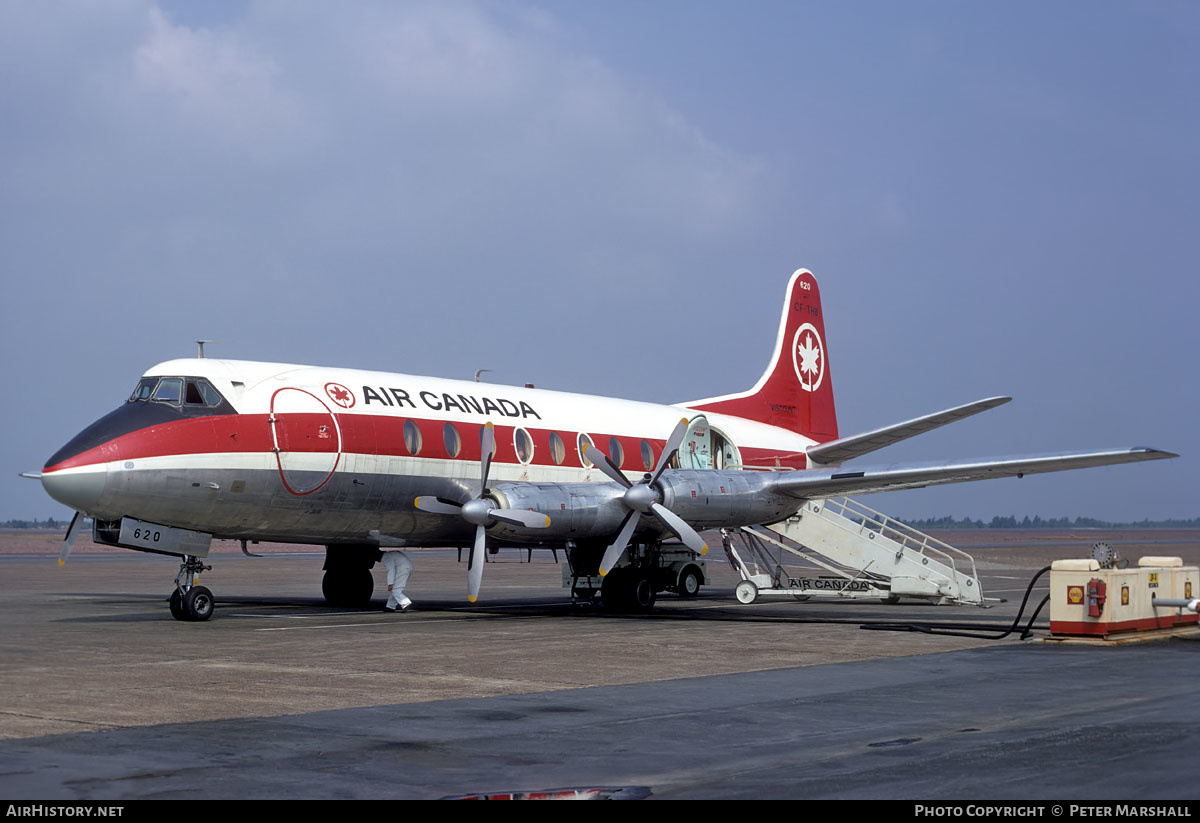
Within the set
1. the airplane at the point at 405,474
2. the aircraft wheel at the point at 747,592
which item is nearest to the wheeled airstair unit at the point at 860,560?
the aircraft wheel at the point at 747,592

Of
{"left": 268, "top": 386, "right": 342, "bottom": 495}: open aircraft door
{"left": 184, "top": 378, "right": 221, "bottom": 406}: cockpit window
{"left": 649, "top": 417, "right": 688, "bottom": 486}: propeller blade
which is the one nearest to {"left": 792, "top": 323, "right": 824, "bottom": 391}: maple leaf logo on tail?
{"left": 649, "top": 417, "right": 688, "bottom": 486}: propeller blade

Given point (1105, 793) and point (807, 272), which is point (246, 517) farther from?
point (807, 272)

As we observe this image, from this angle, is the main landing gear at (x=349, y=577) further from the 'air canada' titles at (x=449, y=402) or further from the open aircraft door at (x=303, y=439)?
the open aircraft door at (x=303, y=439)

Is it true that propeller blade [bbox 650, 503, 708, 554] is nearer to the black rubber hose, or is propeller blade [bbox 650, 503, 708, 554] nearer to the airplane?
the airplane

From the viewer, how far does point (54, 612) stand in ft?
78.1

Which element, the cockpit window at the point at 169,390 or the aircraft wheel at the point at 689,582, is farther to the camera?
the aircraft wheel at the point at 689,582

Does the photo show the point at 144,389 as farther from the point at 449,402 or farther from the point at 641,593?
the point at 641,593

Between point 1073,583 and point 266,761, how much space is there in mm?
13268

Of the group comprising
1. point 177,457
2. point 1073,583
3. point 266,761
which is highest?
point 177,457

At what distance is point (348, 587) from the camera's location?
25.8 metres

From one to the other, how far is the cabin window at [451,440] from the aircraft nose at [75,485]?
21.3 ft

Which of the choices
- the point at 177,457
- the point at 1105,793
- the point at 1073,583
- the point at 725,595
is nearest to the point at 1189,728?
the point at 1105,793

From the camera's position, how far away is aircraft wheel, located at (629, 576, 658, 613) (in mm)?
25562

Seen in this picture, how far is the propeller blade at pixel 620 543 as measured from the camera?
73.7 feet
